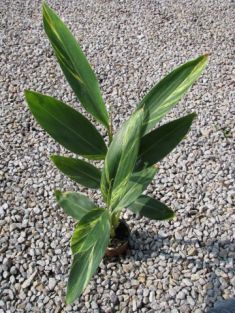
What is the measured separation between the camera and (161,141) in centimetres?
121

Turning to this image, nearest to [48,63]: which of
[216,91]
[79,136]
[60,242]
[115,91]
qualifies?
[115,91]

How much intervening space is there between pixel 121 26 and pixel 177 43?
0.42 meters

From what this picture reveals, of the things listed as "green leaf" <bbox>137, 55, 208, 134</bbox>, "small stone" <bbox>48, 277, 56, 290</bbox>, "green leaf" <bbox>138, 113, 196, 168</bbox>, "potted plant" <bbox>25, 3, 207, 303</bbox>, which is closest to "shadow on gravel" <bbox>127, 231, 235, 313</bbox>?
"small stone" <bbox>48, 277, 56, 290</bbox>

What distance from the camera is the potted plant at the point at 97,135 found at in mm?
1098

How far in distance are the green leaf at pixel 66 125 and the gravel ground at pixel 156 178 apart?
563 millimetres

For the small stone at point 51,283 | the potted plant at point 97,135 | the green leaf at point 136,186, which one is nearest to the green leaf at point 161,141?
the potted plant at point 97,135

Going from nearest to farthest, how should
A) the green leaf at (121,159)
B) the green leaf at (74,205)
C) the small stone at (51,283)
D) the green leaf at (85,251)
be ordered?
1. the green leaf at (121,159)
2. the green leaf at (85,251)
3. the green leaf at (74,205)
4. the small stone at (51,283)

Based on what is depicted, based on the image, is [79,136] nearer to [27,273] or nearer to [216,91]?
[27,273]

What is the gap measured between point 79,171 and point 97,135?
0.14 metres

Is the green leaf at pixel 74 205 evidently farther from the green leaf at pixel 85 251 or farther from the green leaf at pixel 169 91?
the green leaf at pixel 169 91

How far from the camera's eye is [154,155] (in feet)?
4.02

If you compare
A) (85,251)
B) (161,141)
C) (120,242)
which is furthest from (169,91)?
(120,242)

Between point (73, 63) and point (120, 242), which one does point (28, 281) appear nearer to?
point (120, 242)

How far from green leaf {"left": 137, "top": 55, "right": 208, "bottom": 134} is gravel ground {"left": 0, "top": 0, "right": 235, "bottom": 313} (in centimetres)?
69
